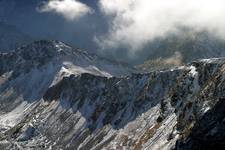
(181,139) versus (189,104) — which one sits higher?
(189,104)

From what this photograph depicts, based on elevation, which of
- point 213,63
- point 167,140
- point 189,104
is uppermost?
point 213,63

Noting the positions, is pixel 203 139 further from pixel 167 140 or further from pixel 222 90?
pixel 167 140

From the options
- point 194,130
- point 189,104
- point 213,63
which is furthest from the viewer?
point 213,63

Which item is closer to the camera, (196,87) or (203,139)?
(203,139)

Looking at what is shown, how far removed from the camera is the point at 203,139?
421ft

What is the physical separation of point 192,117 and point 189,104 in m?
10.4

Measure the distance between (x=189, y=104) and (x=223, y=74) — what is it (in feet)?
64.4

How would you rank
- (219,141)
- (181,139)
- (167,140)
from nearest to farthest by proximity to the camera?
(219,141), (181,139), (167,140)

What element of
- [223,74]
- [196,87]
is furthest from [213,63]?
[223,74]

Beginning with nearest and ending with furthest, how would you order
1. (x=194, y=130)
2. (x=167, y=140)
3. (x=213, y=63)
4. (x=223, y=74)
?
(x=194, y=130) → (x=223, y=74) → (x=167, y=140) → (x=213, y=63)

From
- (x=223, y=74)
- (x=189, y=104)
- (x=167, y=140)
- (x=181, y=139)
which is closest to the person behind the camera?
(x=181, y=139)

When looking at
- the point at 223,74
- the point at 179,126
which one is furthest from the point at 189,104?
the point at 223,74

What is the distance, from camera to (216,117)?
127m

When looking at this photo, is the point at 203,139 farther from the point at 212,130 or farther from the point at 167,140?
the point at 167,140
